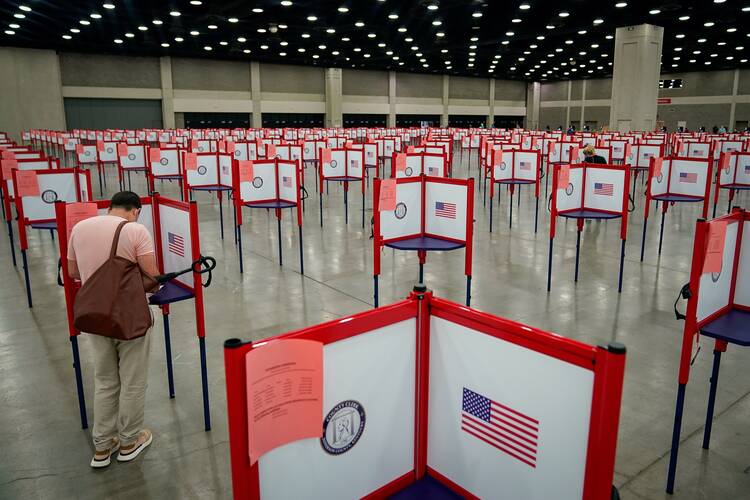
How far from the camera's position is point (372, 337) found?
6.29ft

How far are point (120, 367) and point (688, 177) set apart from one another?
28.0ft

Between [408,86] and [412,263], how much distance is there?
137ft

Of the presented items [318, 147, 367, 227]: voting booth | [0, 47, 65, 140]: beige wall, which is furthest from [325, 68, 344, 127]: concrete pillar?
[318, 147, 367, 227]: voting booth

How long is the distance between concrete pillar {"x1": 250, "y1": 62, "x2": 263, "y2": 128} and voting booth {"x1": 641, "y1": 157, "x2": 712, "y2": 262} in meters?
34.6

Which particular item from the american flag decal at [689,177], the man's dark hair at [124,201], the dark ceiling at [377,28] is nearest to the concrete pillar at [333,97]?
the dark ceiling at [377,28]

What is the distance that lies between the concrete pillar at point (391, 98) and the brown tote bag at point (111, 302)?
45067 millimetres

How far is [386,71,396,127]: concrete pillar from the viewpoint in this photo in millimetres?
46500

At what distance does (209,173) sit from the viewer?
34.8 feet

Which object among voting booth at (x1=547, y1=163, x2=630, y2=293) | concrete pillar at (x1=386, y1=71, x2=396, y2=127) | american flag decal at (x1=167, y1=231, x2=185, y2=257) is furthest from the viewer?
concrete pillar at (x1=386, y1=71, x2=396, y2=127)

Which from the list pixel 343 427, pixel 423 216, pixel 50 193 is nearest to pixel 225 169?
pixel 50 193

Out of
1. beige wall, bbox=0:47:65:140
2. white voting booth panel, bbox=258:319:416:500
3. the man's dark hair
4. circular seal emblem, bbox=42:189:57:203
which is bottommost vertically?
white voting booth panel, bbox=258:319:416:500

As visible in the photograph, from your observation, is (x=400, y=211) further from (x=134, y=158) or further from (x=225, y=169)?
(x=134, y=158)

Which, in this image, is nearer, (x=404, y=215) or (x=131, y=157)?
(x=404, y=215)

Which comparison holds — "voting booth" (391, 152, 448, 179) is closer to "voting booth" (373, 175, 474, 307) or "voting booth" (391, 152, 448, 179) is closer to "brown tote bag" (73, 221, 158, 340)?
"voting booth" (373, 175, 474, 307)
